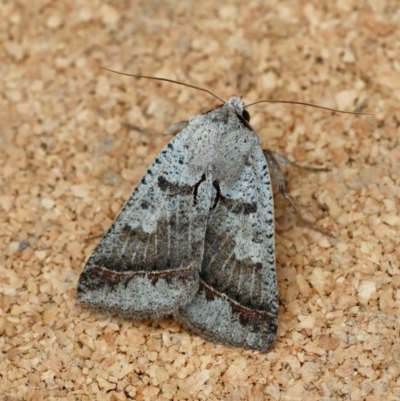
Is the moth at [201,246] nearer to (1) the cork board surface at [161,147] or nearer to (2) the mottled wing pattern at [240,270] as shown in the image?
(2) the mottled wing pattern at [240,270]

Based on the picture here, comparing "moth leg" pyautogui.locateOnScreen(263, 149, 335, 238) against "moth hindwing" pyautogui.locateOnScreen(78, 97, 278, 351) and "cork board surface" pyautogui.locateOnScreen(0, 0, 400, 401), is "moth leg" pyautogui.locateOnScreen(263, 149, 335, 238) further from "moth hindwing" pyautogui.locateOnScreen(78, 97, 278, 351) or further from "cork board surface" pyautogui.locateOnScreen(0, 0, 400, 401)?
"moth hindwing" pyautogui.locateOnScreen(78, 97, 278, 351)

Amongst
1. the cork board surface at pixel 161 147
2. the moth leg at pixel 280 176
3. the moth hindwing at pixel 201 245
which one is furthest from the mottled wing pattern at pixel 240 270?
the moth leg at pixel 280 176

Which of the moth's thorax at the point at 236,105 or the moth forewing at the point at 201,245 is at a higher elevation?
the moth's thorax at the point at 236,105

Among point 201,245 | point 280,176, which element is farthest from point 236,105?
point 201,245

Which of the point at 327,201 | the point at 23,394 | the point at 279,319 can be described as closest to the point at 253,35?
the point at 327,201

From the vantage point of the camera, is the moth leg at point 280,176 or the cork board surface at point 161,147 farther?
the moth leg at point 280,176

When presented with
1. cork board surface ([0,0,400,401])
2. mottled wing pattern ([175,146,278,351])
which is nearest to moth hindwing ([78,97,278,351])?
mottled wing pattern ([175,146,278,351])

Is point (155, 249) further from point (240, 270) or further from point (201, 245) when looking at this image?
point (240, 270)
